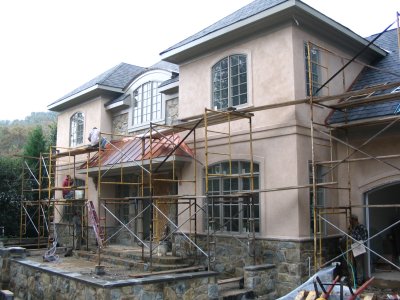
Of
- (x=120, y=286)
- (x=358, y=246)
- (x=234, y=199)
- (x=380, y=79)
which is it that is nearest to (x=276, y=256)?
(x=234, y=199)

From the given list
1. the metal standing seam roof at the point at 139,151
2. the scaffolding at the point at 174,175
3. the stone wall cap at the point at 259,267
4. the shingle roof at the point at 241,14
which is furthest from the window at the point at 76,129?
the stone wall cap at the point at 259,267

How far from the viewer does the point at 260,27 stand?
11.2 meters

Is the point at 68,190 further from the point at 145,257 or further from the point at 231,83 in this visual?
the point at 231,83

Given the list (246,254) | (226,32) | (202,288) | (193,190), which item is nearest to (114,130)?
(193,190)

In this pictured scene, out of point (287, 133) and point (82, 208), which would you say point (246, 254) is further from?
point (82, 208)

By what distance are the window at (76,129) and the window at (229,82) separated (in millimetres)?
8441

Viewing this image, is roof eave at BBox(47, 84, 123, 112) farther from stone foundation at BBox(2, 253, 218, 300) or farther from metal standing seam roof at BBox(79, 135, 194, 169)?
stone foundation at BBox(2, 253, 218, 300)

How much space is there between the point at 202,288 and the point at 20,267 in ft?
19.2

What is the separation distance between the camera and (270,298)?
9836 mm

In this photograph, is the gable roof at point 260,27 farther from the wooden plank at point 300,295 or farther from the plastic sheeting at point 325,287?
the wooden plank at point 300,295

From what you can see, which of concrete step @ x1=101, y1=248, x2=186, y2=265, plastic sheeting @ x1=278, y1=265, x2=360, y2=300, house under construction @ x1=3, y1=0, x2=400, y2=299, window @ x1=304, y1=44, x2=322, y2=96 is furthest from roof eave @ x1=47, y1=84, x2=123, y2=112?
plastic sheeting @ x1=278, y1=265, x2=360, y2=300

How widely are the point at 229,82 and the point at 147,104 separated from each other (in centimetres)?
491

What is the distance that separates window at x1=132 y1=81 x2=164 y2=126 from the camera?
50.9 ft

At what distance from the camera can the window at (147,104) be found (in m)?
15.5
